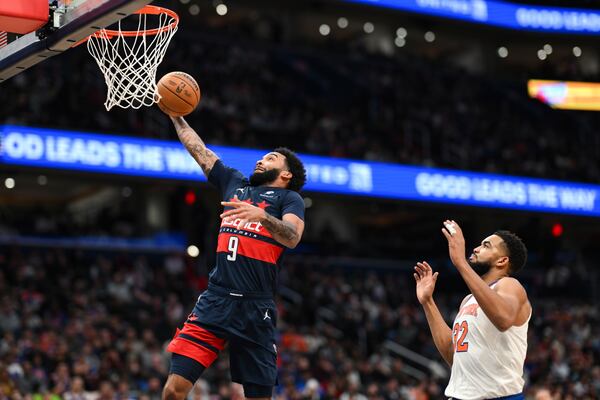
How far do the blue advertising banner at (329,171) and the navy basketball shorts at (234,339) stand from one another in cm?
1156

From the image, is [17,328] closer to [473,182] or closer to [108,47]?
[108,47]

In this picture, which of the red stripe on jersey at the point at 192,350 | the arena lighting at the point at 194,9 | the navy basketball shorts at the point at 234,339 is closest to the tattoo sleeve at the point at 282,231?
the navy basketball shorts at the point at 234,339

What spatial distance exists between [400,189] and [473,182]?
6.33ft

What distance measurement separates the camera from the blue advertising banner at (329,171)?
17297mm

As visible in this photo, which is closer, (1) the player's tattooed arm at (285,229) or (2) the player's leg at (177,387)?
(1) the player's tattooed arm at (285,229)

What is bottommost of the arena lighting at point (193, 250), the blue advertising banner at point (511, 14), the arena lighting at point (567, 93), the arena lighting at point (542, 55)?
the arena lighting at point (193, 250)

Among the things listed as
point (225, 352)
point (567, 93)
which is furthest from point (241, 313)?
point (567, 93)

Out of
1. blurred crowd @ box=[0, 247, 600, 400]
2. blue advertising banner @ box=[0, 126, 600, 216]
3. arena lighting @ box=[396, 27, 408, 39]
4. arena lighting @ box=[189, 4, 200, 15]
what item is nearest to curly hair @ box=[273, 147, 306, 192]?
blurred crowd @ box=[0, 247, 600, 400]

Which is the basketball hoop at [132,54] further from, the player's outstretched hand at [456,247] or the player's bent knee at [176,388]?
the player's outstretched hand at [456,247]

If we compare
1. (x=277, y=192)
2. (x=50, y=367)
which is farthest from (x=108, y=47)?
(x=50, y=367)

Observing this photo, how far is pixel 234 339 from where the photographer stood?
5.96m

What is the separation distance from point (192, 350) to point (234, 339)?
10.4 inches

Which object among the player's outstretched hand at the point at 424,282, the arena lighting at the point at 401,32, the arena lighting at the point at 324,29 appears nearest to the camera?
the player's outstretched hand at the point at 424,282

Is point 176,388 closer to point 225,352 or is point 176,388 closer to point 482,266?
point 482,266
